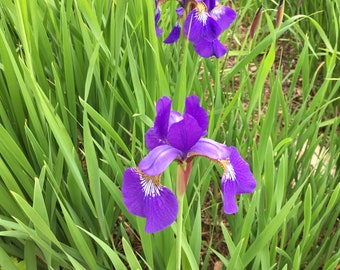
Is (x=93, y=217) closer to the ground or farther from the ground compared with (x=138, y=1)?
closer to the ground

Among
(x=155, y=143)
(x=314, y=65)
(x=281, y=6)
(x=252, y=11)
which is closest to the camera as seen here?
(x=155, y=143)

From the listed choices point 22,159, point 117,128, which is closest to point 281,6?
point 117,128

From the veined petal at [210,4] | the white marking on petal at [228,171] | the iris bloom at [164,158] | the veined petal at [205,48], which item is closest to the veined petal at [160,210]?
the iris bloom at [164,158]

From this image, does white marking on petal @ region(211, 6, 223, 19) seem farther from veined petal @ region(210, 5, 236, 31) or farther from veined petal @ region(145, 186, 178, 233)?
veined petal @ region(145, 186, 178, 233)

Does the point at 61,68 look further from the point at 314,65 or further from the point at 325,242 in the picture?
the point at 314,65

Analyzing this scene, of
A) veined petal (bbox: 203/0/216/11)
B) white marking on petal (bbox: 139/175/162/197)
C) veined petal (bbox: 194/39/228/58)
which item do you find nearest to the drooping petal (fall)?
white marking on petal (bbox: 139/175/162/197)

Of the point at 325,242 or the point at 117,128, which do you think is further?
the point at 117,128

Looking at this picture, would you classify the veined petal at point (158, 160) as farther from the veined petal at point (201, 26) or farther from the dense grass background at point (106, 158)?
the veined petal at point (201, 26)
